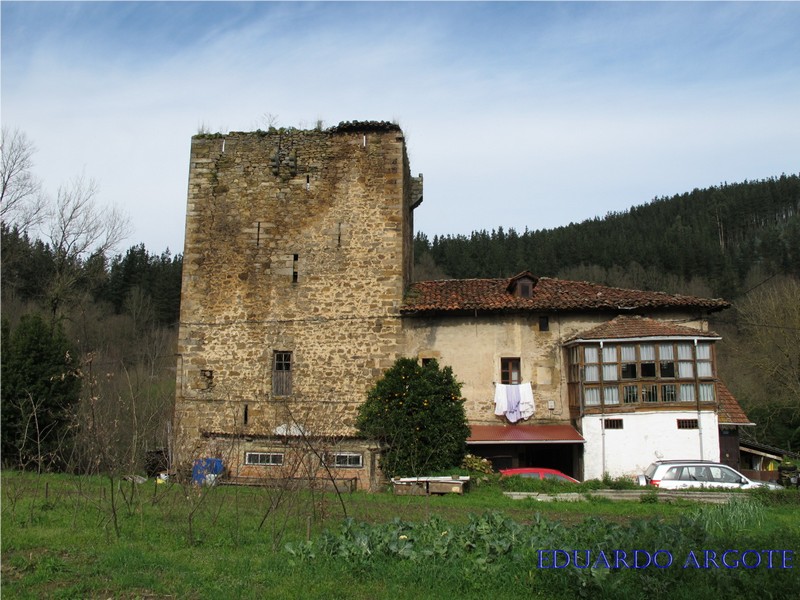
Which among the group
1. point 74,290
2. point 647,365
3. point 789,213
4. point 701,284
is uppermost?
point 789,213

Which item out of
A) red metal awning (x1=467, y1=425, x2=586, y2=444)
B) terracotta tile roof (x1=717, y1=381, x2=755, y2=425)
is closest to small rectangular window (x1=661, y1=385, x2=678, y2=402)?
terracotta tile roof (x1=717, y1=381, x2=755, y2=425)

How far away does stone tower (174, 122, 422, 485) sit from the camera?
872 inches

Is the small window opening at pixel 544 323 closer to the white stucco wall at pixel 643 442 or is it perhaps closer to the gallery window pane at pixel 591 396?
the gallery window pane at pixel 591 396

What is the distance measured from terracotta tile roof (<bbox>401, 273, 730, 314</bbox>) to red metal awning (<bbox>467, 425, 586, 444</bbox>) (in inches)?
152

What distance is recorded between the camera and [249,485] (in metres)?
18.0

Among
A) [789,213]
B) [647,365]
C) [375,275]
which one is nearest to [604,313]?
[647,365]

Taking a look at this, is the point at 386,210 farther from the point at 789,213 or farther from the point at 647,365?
the point at 789,213

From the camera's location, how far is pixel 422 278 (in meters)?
54.7

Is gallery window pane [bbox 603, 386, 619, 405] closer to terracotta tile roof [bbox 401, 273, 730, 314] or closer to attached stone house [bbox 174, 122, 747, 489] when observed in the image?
attached stone house [bbox 174, 122, 747, 489]

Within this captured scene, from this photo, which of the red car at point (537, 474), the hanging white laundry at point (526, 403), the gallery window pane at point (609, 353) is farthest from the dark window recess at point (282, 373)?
the gallery window pane at point (609, 353)

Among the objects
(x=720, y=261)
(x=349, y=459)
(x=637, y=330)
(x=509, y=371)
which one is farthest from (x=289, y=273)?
(x=720, y=261)

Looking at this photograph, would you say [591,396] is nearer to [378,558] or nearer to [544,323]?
[544,323]

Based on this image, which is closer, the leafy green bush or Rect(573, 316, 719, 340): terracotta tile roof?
the leafy green bush

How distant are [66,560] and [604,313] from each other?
17832 mm
